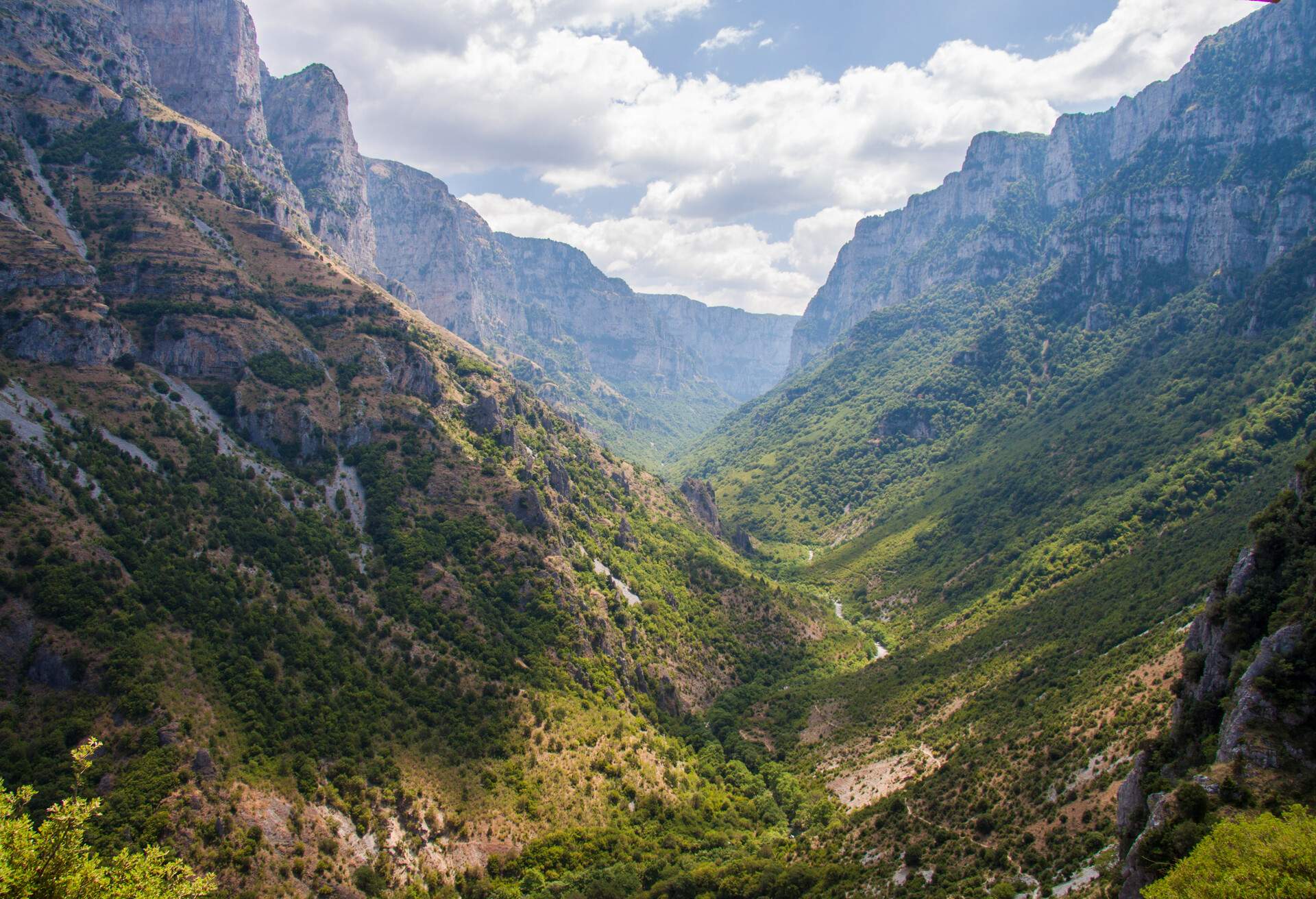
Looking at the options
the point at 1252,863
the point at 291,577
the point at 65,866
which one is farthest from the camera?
the point at 291,577

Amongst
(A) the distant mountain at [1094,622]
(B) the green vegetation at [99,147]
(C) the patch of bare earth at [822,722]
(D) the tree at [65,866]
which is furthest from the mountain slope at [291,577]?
(D) the tree at [65,866]

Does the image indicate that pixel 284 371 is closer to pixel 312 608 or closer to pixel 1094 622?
pixel 312 608

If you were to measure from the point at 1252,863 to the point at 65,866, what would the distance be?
5158 centimetres

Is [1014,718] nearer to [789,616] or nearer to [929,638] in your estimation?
[929,638]

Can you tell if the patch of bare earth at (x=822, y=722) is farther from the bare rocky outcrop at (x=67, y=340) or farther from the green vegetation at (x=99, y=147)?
the green vegetation at (x=99, y=147)

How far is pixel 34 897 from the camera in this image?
103 feet

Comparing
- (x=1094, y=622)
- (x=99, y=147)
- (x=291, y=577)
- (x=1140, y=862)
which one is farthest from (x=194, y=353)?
(x=1094, y=622)

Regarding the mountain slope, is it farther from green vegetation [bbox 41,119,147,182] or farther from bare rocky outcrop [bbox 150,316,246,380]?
green vegetation [bbox 41,119,147,182]

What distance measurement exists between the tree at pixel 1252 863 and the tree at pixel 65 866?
4525 cm

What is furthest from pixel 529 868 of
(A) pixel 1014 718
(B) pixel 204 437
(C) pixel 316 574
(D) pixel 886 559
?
(D) pixel 886 559

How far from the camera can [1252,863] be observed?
29.3 meters

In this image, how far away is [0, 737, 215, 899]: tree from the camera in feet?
103

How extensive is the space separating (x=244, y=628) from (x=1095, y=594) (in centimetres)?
12137

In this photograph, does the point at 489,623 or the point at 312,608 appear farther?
the point at 489,623
